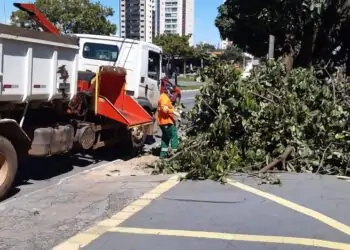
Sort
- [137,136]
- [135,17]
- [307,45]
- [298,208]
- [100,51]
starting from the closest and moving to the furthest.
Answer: [298,208] < [137,136] < [100,51] < [307,45] < [135,17]

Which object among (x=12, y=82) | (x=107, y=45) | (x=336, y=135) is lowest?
(x=336, y=135)

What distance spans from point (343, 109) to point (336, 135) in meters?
0.73

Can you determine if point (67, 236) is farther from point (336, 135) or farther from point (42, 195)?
point (336, 135)

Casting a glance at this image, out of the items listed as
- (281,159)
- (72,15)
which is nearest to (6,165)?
(281,159)

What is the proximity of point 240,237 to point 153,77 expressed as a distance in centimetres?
797

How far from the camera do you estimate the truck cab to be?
486 inches

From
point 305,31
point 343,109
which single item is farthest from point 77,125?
point 305,31

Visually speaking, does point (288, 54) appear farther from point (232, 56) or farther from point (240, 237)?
point (240, 237)

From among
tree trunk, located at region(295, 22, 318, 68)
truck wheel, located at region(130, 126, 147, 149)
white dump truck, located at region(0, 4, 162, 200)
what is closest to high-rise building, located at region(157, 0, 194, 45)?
tree trunk, located at region(295, 22, 318, 68)

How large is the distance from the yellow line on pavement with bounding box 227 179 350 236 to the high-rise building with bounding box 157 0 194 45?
7260cm

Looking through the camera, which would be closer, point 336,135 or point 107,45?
point 336,135

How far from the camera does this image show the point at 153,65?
13258 mm

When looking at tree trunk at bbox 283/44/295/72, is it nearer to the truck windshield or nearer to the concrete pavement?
the truck windshield

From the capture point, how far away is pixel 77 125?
32.2 ft
